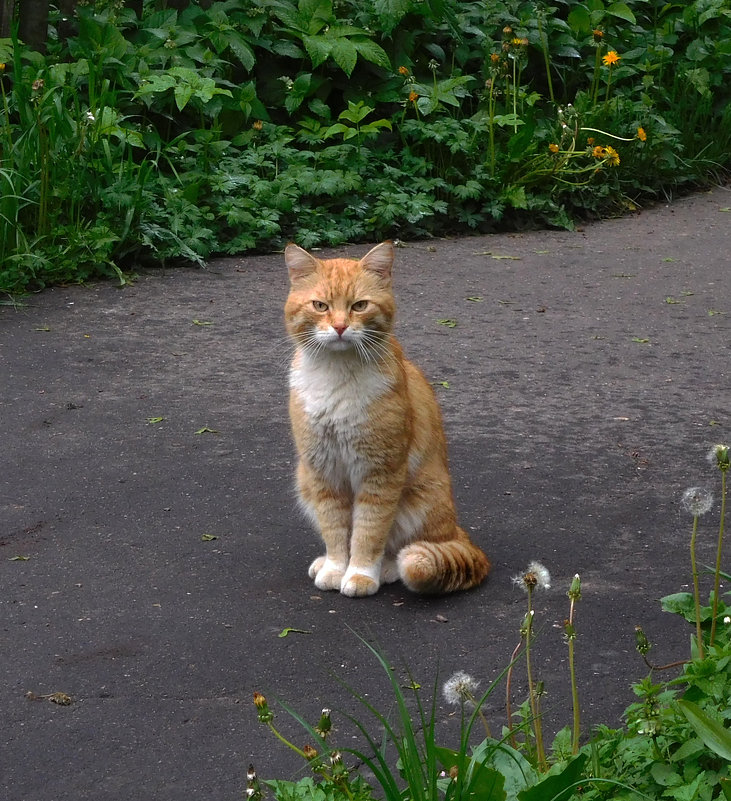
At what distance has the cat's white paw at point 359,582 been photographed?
3.85 m

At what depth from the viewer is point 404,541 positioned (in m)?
4.03

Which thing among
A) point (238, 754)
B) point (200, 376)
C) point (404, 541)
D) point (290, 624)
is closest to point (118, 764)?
point (238, 754)

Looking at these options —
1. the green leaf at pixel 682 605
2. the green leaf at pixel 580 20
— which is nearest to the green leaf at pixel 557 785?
the green leaf at pixel 682 605

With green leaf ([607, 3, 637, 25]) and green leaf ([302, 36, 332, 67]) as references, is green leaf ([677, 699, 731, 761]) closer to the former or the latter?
green leaf ([302, 36, 332, 67])

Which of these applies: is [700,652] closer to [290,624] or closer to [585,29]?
[290,624]

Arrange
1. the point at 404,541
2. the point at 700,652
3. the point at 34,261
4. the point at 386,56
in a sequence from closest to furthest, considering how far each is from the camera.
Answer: the point at 700,652 < the point at 404,541 < the point at 34,261 < the point at 386,56

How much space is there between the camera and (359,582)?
152 inches

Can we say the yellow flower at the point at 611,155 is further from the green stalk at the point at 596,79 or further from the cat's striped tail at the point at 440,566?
the cat's striped tail at the point at 440,566

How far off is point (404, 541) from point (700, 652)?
1595 millimetres

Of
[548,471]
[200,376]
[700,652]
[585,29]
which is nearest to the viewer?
[700,652]

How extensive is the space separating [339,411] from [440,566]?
59 cm

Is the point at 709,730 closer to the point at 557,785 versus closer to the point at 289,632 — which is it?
the point at 557,785

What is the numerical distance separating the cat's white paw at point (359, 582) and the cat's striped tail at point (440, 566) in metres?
0.10

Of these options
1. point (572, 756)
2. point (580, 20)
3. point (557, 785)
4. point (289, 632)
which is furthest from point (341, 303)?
point (580, 20)
